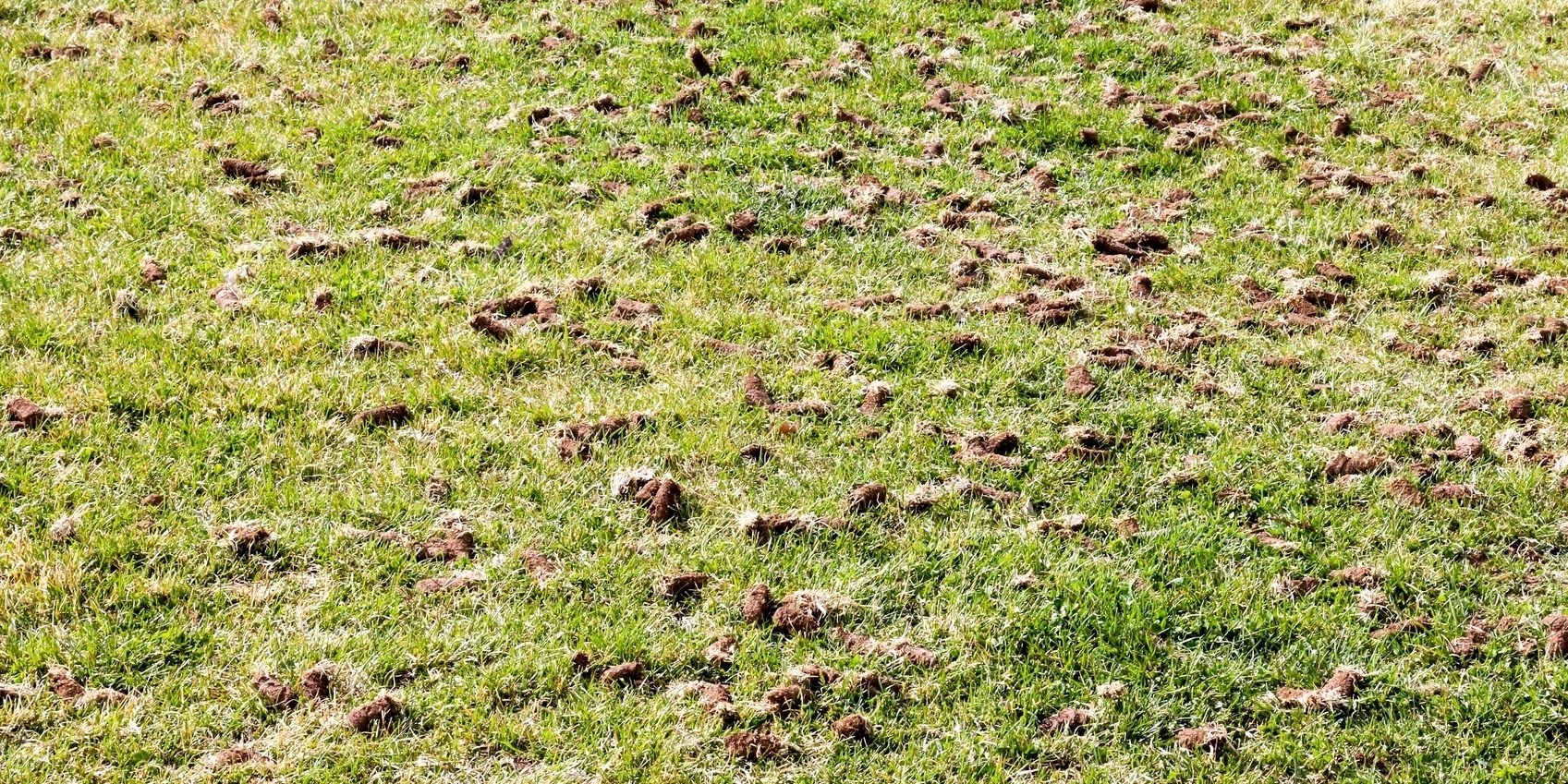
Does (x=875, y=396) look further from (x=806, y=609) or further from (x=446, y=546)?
(x=446, y=546)

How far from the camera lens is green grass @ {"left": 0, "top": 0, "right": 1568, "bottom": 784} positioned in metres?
4.24

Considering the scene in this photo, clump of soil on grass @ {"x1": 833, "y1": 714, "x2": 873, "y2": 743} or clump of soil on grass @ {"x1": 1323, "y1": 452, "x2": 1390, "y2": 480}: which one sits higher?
clump of soil on grass @ {"x1": 1323, "y1": 452, "x2": 1390, "y2": 480}

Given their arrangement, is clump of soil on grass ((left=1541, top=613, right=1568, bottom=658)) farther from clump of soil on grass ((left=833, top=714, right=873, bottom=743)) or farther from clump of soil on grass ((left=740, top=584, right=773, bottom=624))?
clump of soil on grass ((left=740, top=584, right=773, bottom=624))

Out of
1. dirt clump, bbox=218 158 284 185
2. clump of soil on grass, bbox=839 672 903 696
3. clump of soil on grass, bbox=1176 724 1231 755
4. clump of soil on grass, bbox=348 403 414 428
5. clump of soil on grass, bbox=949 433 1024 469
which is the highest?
dirt clump, bbox=218 158 284 185

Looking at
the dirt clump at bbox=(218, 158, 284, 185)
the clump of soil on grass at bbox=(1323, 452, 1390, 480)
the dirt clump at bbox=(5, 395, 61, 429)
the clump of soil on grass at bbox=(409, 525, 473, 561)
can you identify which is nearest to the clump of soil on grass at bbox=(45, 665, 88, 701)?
the clump of soil on grass at bbox=(409, 525, 473, 561)

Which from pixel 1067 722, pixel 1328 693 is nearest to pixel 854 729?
pixel 1067 722

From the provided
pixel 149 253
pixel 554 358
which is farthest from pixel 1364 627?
pixel 149 253

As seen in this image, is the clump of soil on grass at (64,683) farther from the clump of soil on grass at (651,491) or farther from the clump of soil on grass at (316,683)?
the clump of soil on grass at (651,491)

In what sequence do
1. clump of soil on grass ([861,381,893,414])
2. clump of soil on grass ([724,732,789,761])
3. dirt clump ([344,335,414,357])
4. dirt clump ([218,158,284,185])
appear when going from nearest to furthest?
clump of soil on grass ([724,732,789,761]), clump of soil on grass ([861,381,893,414]), dirt clump ([344,335,414,357]), dirt clump ([218,158,284,185])

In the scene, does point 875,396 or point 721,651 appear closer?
point 721,651

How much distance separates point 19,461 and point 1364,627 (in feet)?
13.7

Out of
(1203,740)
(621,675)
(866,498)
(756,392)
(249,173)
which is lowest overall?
(1203,740)

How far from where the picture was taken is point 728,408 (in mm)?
5512

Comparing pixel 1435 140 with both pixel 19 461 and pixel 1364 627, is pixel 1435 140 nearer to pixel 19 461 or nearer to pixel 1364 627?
pixel 1364 627
